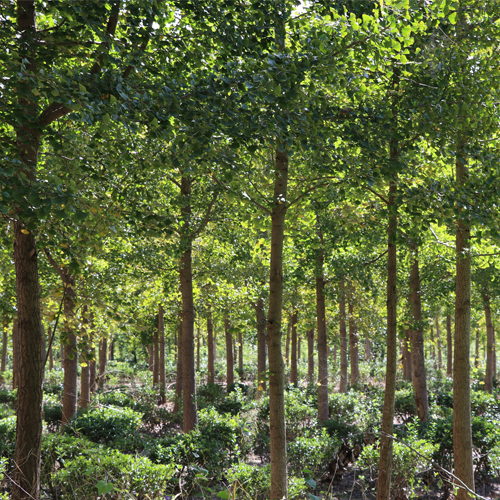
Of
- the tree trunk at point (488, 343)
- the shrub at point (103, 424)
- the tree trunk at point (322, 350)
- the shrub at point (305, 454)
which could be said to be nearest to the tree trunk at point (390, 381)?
the shrub at point (305, 454)

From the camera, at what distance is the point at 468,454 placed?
5.49m

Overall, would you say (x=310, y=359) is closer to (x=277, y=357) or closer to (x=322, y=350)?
(x=322, y=350)

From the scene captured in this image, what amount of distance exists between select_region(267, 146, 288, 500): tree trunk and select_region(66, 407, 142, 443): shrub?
531 centimetres

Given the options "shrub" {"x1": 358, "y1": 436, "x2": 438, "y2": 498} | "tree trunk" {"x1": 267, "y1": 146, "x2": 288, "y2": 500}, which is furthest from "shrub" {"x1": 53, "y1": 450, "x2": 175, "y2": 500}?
"shrub" {"x1": 358, "y1": 436, "x2": 438, "y2": 498}

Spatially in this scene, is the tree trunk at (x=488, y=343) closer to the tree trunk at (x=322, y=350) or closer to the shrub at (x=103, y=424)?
the tree trunk at (x=322, y=350)

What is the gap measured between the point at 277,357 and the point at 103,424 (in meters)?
6.44

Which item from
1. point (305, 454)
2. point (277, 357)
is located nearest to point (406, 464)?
point (305, 454)

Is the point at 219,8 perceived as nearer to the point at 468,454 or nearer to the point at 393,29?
the point at 393,29

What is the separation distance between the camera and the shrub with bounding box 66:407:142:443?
30.5 ft

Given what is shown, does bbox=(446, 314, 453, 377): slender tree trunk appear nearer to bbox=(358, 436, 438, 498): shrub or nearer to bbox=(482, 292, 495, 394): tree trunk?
bbox=(482, 292, 495, 394): tree trunk

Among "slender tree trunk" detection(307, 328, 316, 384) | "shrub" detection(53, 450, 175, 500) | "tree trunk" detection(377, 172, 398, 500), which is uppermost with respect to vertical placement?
"tree trunk" detection(377, 172, 398, 500)

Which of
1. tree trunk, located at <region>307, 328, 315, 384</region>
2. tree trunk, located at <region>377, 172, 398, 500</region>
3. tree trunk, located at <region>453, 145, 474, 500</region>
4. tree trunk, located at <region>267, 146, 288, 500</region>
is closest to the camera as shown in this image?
tree trunk, located at <region>267, 146, 288, 500</region>

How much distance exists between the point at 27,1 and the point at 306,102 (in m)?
2.97

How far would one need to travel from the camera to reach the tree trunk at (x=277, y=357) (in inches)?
185
